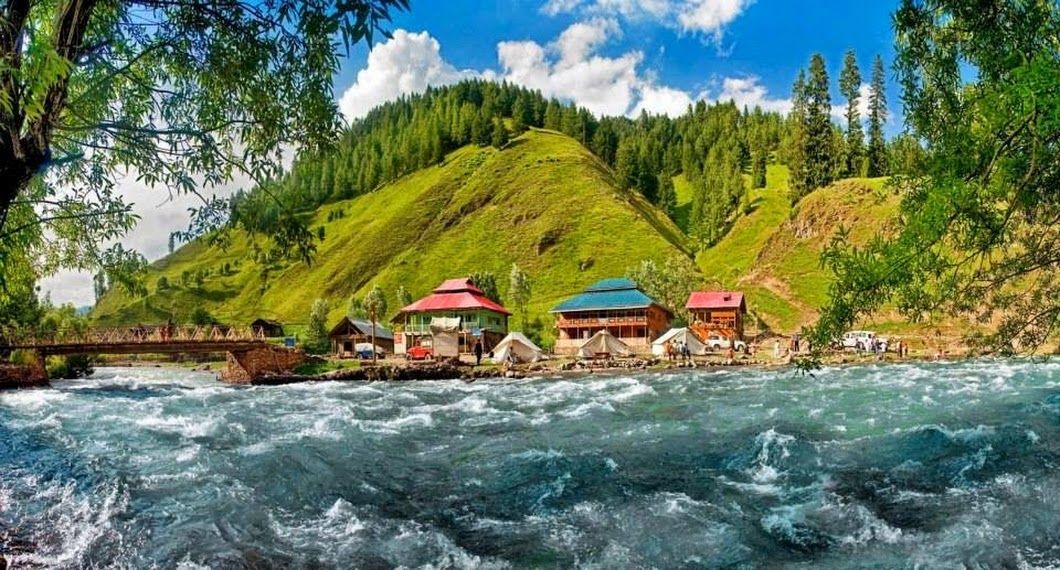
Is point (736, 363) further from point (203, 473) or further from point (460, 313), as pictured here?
point (203, 473)

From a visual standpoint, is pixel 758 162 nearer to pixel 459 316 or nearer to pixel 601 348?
pixel 459 316

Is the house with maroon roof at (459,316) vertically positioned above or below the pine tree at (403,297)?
below

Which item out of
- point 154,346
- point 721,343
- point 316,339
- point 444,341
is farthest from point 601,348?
point 316,339

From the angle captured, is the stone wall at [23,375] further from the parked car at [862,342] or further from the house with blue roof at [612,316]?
the parked car at [862,342]

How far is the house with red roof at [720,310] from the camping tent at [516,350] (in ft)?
114

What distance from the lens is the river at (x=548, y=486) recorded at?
1067 centimetres

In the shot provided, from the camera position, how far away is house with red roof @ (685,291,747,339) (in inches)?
3583

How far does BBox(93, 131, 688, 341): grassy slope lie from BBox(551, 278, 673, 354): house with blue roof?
82.5ft

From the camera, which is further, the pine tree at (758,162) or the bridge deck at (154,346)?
the pine tree at (758,162)

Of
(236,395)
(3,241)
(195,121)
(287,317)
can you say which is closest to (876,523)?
(195,121)

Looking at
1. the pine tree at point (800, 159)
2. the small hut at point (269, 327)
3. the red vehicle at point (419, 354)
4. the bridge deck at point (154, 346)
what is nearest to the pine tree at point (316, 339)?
the red vehicle at point (419, 354)

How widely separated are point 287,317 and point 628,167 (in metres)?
101

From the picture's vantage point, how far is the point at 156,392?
138ft

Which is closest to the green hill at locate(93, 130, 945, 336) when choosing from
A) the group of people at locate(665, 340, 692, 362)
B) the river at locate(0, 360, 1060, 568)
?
the group of people at locate(665, 340, 692, 362)
